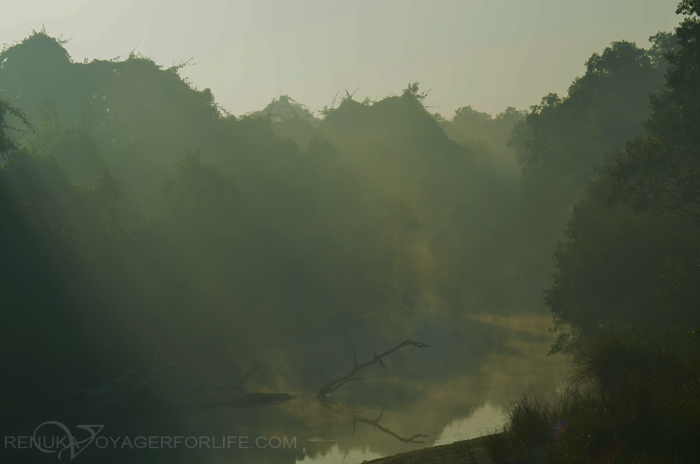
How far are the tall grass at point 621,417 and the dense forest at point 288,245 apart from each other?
0.06 m

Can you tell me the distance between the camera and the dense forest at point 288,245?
56.7 feet

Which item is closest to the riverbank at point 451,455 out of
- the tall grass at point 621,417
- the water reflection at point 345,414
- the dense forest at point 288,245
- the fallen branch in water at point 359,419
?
the tall grass at point 621,417

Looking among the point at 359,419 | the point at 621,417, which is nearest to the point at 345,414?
the point at 359,419

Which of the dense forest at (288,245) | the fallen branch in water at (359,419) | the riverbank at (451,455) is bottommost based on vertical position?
the riverbank at (451,455)

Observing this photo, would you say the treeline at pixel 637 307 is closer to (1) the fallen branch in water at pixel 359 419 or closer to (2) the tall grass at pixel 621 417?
(2) the tall grass at pixel 621 417

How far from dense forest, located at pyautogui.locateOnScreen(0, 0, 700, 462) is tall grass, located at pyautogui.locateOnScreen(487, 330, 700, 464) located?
0.20 ft

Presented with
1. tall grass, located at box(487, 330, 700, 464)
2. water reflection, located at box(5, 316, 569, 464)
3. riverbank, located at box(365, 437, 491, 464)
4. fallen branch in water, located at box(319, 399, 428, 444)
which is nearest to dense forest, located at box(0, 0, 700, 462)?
tall grass, located at box(487, 330, 700, 464)

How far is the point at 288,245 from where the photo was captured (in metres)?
32.1

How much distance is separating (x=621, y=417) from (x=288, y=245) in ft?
84.8

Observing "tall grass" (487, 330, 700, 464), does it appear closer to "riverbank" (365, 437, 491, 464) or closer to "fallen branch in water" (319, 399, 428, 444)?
"riverbank" (365, 437, 491, 464)

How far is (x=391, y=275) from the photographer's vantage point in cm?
4219

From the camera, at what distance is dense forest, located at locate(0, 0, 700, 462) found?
56.7 ft

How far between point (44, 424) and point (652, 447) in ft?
45.4

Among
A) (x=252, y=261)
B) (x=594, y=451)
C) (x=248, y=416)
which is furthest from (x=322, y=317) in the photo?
(x=594, y=451)
